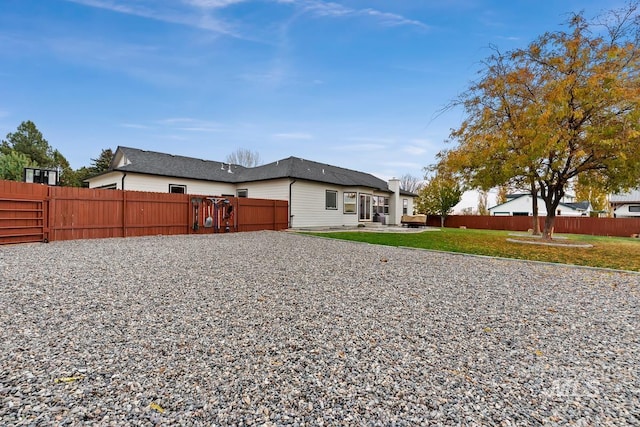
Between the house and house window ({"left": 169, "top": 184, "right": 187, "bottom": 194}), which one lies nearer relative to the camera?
the house

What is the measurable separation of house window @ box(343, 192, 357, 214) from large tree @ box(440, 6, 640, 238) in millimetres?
8293

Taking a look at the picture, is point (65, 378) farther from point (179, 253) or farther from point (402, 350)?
point (179, 253)

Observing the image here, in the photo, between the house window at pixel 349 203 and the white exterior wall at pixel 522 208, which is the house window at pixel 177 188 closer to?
the house window at pixel 349 203

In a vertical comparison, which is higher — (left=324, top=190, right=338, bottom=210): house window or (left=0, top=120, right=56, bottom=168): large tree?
(left=0, top=120, right=56, bottom=168): large tree

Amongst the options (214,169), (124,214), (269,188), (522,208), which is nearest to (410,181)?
(522,208)

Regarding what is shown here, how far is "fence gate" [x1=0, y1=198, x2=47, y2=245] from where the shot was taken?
902 centimetres

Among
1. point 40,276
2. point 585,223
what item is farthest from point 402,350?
point 585,223

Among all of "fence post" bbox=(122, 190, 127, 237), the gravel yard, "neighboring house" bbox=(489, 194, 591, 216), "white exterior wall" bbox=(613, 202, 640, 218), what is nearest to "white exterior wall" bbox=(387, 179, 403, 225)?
"fence post" bbox=(122, 190, 127, 237)

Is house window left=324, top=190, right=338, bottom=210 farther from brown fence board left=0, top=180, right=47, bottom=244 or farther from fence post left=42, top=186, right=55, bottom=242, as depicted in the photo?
brown fence board left=0, top=180, right=47, bottom=244

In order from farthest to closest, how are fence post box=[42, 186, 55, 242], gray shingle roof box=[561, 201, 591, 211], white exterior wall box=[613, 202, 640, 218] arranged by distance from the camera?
1. gray shingle roof box=[561, 201, 591, 211]
2. white exterior wall box=[613, 202, 640, 218]
3. fence post box=[42, 186, 55, 242]

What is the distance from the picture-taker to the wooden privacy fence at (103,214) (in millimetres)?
9320

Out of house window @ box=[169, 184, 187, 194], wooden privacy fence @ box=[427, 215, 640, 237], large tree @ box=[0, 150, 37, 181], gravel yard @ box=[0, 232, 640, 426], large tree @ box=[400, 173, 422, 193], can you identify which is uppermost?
large tree @ box=[400, 173, 422, 193]

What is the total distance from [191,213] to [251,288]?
10.6 m

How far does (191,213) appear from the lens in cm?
1402
